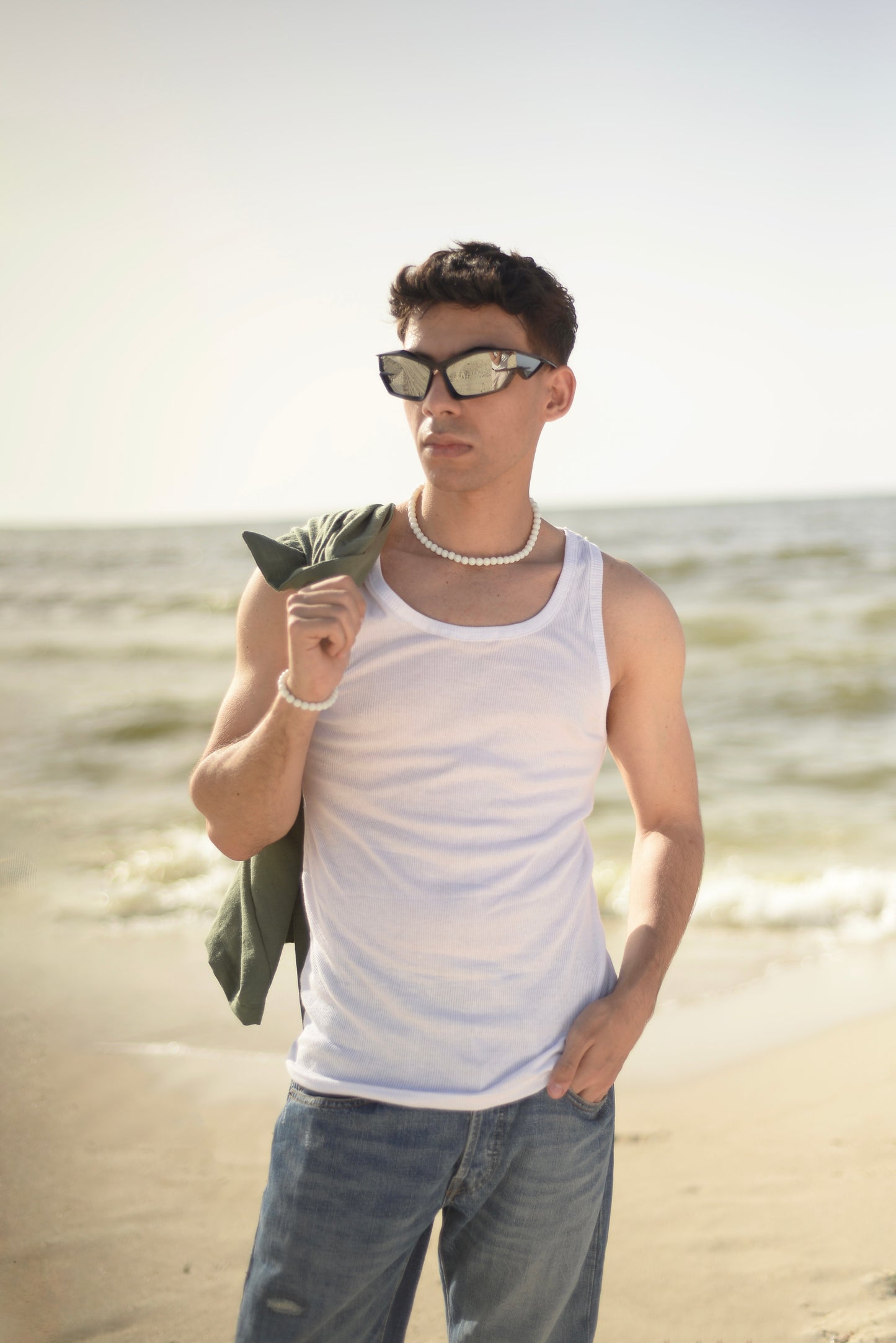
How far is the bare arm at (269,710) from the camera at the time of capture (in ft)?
5.41

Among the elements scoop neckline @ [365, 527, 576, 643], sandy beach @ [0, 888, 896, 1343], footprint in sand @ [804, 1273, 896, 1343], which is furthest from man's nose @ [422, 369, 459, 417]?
footprint in sand @ [804, 1273, 896, 1343]

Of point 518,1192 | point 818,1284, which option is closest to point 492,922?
point 518,1192

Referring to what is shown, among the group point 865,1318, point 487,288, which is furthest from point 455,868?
point 865,1318

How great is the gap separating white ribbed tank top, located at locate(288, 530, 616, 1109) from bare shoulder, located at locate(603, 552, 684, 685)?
0.10 m

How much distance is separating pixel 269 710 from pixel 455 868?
40 cm

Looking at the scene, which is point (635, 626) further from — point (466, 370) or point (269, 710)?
point (269, 710)

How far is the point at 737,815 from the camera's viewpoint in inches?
319

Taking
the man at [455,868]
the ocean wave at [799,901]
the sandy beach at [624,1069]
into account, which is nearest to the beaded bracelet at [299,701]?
the man at [455,868]

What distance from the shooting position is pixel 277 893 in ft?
6.70

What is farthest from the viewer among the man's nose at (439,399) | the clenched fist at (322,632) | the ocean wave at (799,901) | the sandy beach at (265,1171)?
the ocean wave at (799,901)

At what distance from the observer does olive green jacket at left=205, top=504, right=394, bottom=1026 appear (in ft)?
6.32

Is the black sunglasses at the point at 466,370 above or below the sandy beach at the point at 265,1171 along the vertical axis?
above

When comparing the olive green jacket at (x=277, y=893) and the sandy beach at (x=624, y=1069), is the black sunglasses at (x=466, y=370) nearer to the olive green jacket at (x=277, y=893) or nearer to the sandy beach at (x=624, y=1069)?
the olive green jacket at (x=277, y=893)

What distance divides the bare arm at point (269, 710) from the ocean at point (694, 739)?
159 inches
